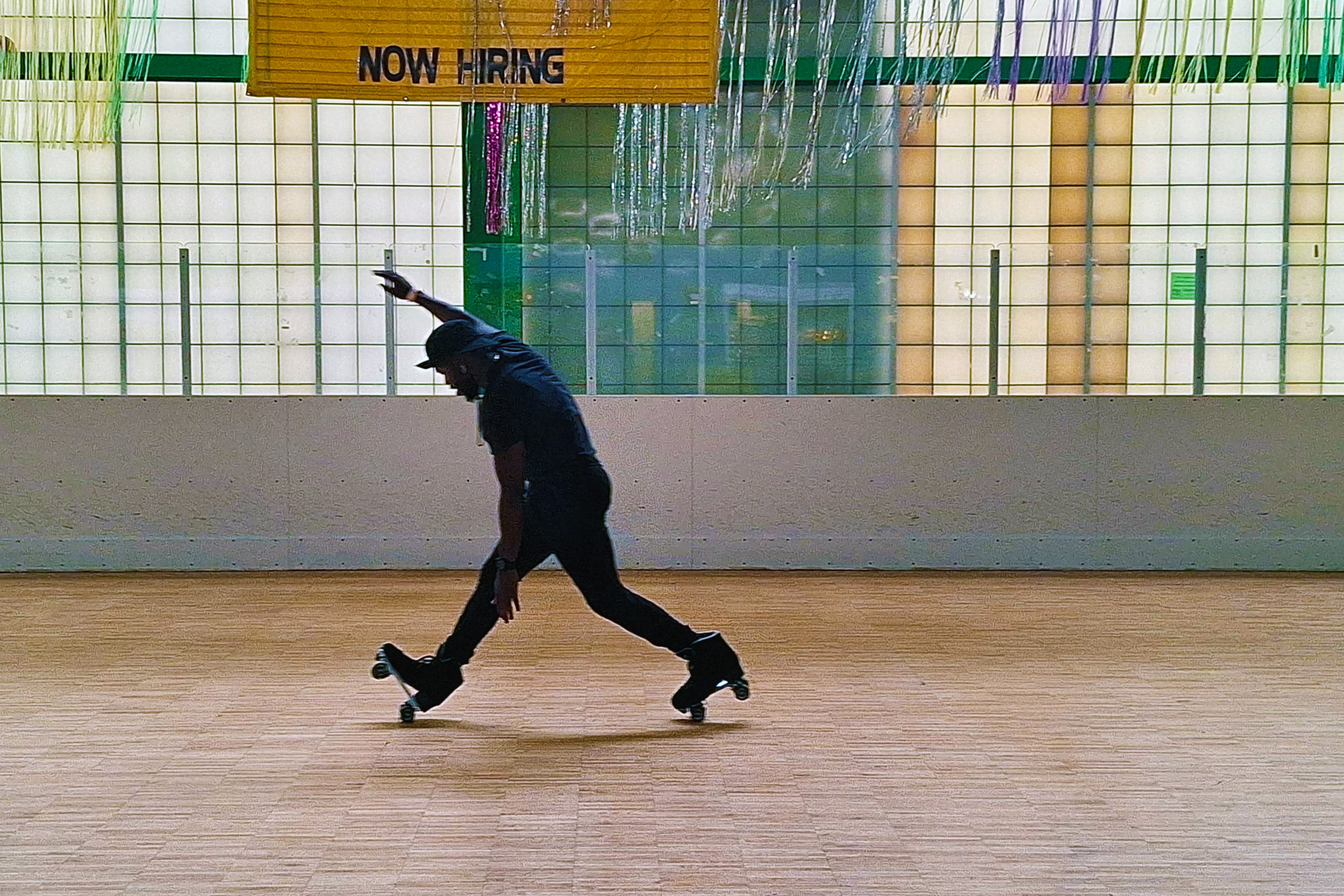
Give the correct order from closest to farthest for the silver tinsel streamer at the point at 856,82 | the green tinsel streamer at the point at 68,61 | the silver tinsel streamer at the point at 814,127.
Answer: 1. the green tinsel streamer at the point at 68,61
2. the silver tinsel streamer at the point at 856,82
3. the silver tinsel streamer at the point at 814,127

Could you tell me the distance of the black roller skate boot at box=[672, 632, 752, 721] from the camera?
174 inches

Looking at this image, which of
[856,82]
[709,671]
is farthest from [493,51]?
[709,671]

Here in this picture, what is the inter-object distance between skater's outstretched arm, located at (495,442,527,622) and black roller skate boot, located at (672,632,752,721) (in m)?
0.62

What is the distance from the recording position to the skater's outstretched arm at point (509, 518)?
4.15m

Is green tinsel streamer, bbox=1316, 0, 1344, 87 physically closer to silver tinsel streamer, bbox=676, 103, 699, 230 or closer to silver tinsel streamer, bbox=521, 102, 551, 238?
silver tinsel streamer, bbox=676, 103, 699, 230

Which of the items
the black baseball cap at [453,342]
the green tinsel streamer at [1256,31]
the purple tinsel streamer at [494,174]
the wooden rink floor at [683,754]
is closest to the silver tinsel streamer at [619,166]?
the purple tinsel streamer at [494,174]

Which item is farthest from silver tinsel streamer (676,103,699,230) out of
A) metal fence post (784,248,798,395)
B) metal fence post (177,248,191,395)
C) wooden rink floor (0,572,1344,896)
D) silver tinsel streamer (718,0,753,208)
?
metal fence post (177,248,191,395)

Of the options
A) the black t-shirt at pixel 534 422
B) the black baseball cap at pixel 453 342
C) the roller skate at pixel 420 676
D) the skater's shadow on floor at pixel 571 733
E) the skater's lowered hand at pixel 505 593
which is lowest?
the skater's shadow on floor at pixel 571 733

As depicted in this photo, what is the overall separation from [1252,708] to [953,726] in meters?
1.09

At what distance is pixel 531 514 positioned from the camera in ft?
14.0

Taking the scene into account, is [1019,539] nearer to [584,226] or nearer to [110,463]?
[584,226]

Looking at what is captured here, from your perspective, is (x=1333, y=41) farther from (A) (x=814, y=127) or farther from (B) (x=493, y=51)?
(A) (x=814, y=127)

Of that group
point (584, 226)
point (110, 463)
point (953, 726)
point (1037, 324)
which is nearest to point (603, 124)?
point (584, 226)

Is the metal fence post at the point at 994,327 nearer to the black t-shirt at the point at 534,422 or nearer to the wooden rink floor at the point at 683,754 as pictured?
the wooden rink floor at the point at 683,754
